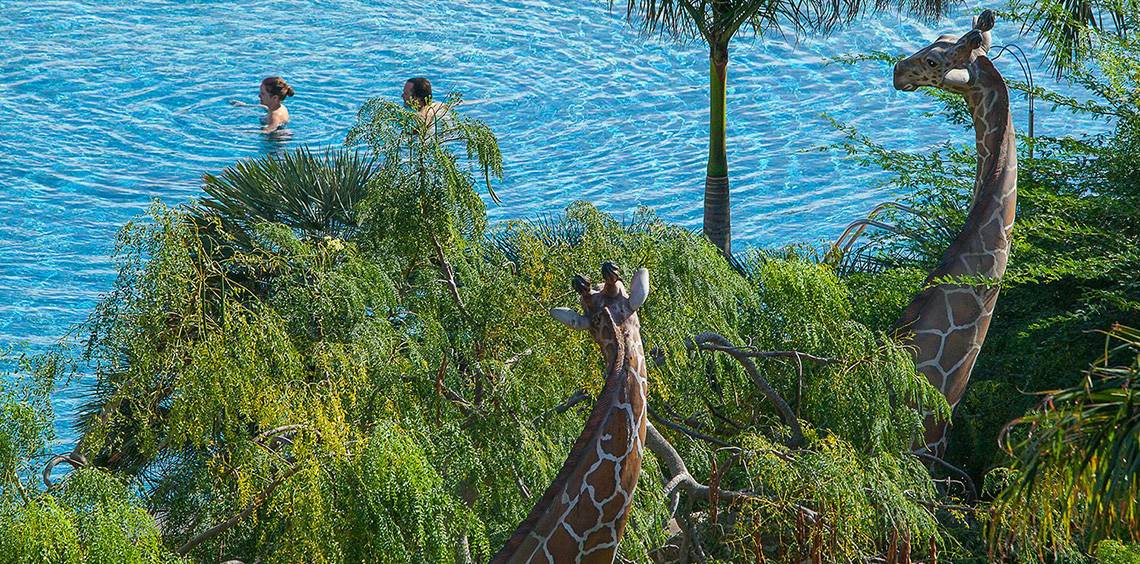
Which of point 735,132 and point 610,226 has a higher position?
point 610,226

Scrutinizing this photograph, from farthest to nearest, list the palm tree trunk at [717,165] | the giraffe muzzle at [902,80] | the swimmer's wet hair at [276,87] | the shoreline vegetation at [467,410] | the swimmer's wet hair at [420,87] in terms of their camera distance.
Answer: the swimmer's wet hair at [276,87] → the swimmer's wet hair at [420,87] → the palm tree trunk at [717,165] → the giraffe muzzle at [902,80] → the shoreline vegetation at [467,410]

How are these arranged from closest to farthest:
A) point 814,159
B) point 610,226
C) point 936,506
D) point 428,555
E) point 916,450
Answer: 1. point 428,555
2. point 936,506
3. point 610,226
4. point 916,450
5. point 814,159

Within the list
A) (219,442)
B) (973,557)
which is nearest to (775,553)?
(973,557)

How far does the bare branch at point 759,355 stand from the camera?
23.6ft

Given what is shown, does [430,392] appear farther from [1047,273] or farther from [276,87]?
[276,87]

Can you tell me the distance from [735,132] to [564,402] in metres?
10.9

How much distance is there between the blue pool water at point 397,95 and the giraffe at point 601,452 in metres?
8.19

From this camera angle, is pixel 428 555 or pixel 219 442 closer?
pixel 428 555

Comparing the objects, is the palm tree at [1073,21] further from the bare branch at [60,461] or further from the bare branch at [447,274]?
the bare branch at [60,461]

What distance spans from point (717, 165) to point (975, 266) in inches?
172

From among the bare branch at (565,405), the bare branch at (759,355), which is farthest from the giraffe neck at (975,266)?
the bare branch at (565,405)

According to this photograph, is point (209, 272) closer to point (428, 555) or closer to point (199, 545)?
point (199, 545)

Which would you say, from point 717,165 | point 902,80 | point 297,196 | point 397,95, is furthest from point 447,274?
point 397,95

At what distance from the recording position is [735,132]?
17.3m
